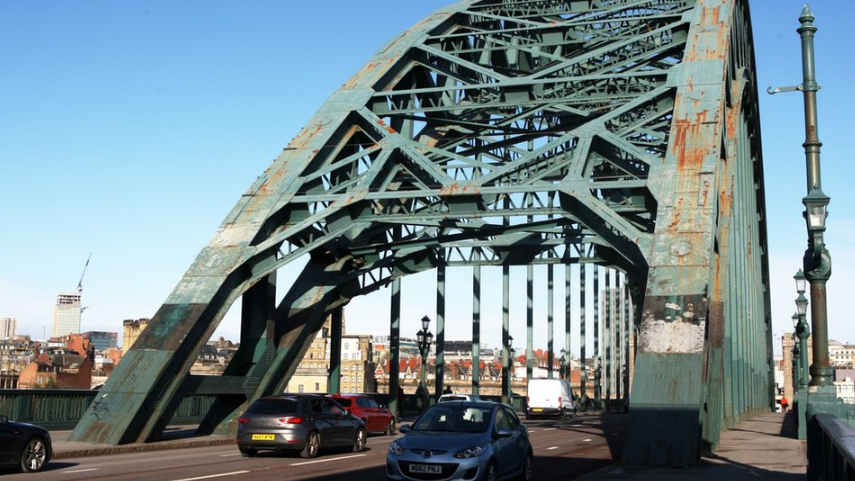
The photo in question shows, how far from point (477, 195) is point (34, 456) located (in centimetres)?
1288

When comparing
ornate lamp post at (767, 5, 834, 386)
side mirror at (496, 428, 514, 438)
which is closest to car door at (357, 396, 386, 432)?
ornate lamp post at (767, 5, 834, 386)

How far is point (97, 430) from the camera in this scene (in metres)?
24.1

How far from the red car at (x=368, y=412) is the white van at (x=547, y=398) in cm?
1972

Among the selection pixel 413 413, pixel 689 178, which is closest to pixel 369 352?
pixel 413 413

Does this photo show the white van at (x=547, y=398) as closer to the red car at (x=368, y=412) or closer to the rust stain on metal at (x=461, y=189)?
the red car at (x=368, y=412)

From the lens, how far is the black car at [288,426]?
2239 cm

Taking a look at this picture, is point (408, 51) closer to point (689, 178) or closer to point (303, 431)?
point (689, 178)

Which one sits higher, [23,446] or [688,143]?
[688,143]

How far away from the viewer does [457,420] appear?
1658 centimetres

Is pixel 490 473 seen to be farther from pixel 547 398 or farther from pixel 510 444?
pixel 547 398

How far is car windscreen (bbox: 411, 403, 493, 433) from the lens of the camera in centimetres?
1633

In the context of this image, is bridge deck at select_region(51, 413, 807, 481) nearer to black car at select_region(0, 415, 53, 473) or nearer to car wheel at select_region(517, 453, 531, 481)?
car wheel at select_region(517, 453, 531, 481)

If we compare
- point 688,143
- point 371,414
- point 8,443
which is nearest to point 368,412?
point 371,414

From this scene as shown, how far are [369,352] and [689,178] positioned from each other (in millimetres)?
174612
